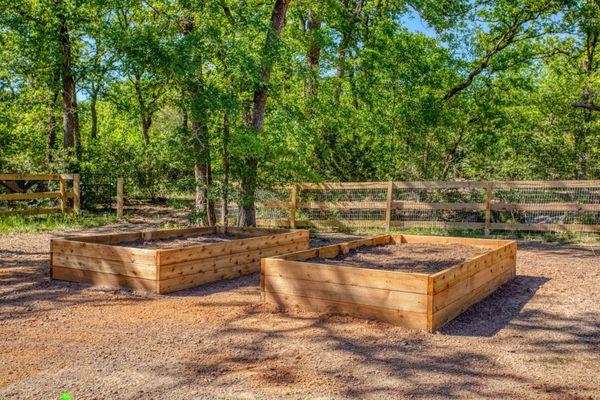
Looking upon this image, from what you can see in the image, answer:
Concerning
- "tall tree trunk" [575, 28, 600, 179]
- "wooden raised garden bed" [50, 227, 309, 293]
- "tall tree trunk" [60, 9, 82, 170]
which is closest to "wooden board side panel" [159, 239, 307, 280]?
"wooden raised garden bed" [50, 227, 309, 293]

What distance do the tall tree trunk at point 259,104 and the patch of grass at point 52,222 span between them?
4.67m

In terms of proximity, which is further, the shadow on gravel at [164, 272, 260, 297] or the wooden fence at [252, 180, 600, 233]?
the wooden fence at [252, 180, 600, 233]

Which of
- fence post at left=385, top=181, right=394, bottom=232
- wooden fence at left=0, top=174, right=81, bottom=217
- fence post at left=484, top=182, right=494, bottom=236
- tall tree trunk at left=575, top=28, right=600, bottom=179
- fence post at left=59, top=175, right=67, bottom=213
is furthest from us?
fence post at left=59, top=175, right=67, bottom=213

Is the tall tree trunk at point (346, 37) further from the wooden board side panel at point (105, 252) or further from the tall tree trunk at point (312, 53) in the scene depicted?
the wooden board side panel at point (105, 252)

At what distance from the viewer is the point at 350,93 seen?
1581 centimetres

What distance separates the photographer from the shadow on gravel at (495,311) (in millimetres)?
4793

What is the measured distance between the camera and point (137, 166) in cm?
1912

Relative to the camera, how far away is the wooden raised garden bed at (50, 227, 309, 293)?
607cm

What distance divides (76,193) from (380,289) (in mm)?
12150

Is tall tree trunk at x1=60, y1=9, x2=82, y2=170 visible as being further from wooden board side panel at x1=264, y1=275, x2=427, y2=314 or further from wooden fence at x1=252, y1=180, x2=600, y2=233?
wooden board side panel at x1=264, y1=275, x2=427, y2=314

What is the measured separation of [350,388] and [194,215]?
7.38 meters

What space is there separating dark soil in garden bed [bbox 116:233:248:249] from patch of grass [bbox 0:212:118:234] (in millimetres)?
5419

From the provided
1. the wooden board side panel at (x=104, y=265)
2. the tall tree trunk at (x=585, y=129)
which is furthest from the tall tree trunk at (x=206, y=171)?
the tall tree trunk at (x=585, y=129)

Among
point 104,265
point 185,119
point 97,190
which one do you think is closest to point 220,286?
point 104,265
